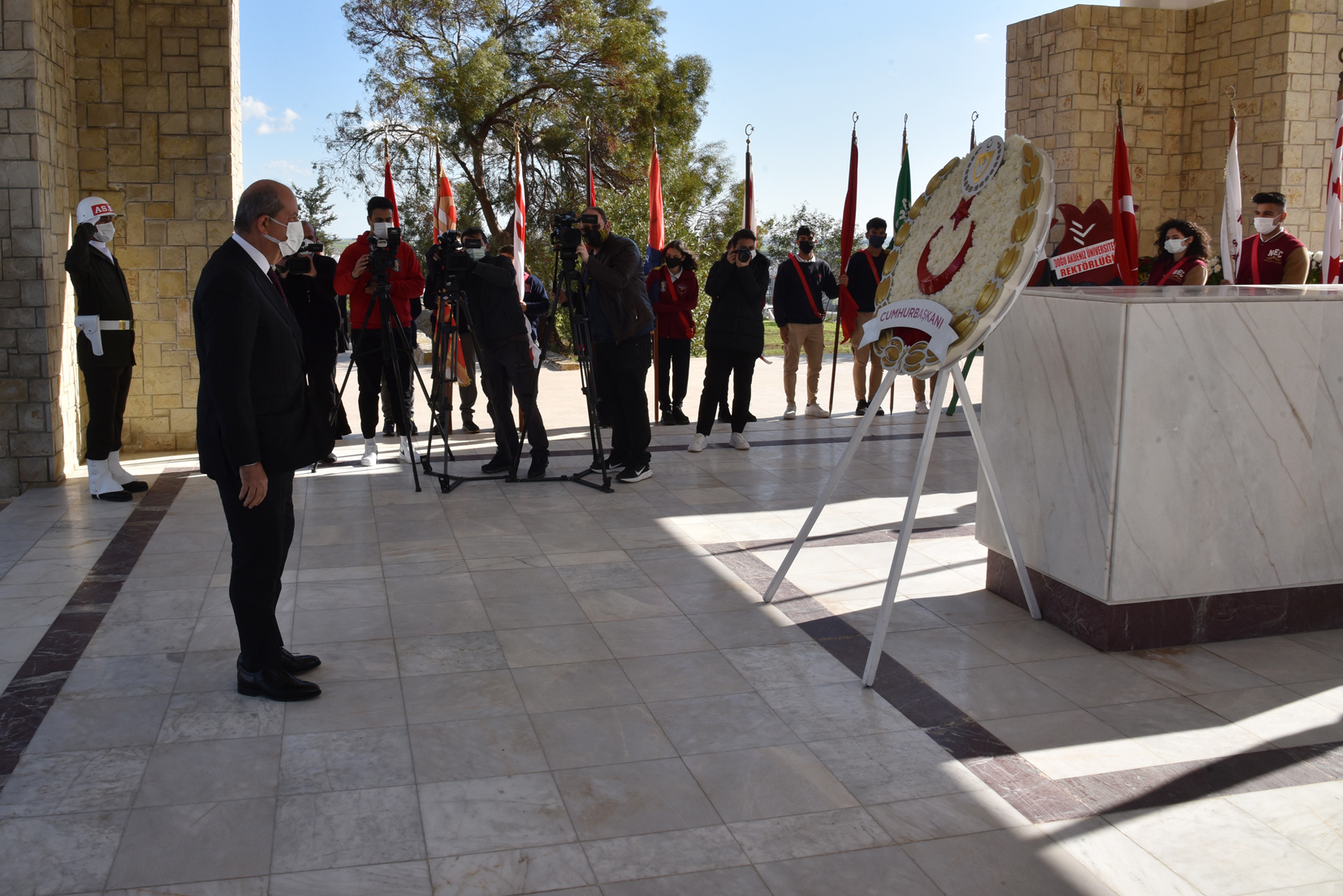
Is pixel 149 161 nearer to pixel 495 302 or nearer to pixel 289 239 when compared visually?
pixel 495 302

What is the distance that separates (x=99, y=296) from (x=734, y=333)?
382 cm

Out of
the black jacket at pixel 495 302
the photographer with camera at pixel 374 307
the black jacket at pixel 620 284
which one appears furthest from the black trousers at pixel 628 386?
the photographer with camera at pixel 374 307

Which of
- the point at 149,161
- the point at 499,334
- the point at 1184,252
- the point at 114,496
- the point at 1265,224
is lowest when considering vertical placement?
the point at 114,496

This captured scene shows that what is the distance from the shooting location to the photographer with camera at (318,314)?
23.0 ft

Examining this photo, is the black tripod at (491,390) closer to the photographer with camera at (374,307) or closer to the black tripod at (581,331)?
the black tripod at (581,331)

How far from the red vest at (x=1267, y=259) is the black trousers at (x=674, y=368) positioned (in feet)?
12.7

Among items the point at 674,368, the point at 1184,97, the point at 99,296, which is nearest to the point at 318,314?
the point at 99,296

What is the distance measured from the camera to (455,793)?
277 centimetres

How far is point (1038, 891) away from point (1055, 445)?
1881mm

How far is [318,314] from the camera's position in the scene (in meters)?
7.15

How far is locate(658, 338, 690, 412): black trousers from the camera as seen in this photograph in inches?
343

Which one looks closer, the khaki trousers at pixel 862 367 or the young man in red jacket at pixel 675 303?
the young man in red jacket at pixel 675 303

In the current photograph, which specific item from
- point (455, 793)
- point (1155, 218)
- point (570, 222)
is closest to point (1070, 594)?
point (455, 793)

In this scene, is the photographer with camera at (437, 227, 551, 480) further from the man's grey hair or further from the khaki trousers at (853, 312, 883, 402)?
the khaki trousers at (853, 312, 883, 402)
